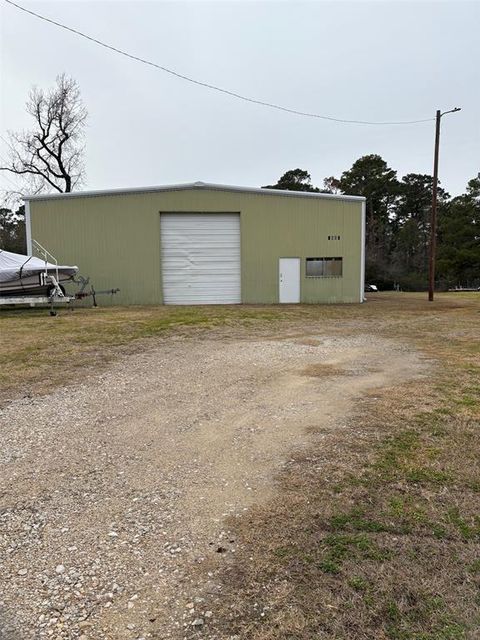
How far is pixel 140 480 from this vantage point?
3.38m

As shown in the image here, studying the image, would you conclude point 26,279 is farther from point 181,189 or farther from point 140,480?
point 140,480

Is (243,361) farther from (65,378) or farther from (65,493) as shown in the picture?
(65,493)

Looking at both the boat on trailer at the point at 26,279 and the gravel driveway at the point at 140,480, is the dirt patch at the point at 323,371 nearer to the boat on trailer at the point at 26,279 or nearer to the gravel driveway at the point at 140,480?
the gravel driveway at the point at 140,480

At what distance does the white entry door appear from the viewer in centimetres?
2089

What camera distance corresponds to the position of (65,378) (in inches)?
254

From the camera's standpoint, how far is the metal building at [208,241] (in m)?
20.0

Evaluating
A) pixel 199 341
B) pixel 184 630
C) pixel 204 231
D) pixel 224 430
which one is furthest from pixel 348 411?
pixel 204 231

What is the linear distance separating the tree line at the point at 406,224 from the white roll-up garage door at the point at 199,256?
103 feet

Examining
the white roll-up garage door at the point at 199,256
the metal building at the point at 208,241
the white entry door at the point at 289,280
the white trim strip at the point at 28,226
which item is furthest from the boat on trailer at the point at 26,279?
the white entry door at the point at 289,280

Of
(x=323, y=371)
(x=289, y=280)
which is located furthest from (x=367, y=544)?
(x=289, y=280)

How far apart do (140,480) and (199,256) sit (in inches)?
700

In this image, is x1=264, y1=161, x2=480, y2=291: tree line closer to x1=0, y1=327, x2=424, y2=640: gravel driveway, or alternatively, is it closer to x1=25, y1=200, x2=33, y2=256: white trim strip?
x1=25, y1=200, x2=33, y2=256: white trim strip

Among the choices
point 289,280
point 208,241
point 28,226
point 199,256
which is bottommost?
point 289,280

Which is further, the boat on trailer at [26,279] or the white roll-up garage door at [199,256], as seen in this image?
the white roll-up garage door at [199,256]
